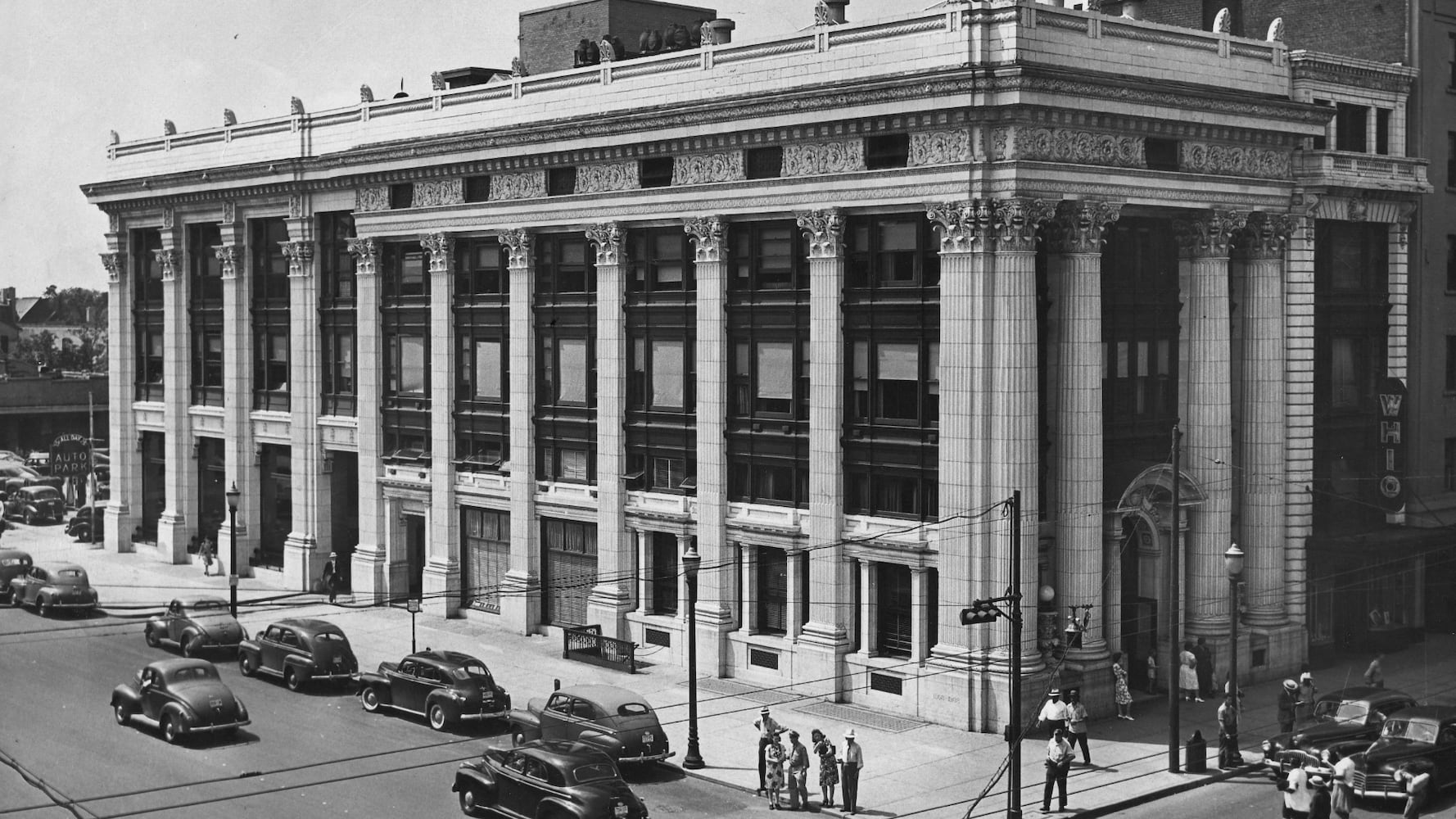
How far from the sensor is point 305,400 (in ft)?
210

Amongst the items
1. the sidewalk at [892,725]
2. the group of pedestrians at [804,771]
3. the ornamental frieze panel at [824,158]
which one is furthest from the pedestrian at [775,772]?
the ornamental frieze panel at [824,158]

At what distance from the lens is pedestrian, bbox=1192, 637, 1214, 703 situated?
46.2 m

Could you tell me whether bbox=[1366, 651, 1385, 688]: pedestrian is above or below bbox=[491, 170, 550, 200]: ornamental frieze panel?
below

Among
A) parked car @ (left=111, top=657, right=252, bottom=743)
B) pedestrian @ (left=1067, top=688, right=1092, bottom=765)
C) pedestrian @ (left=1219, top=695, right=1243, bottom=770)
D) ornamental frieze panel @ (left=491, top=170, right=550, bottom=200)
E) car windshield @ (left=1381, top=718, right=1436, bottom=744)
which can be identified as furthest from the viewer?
ornamental frieze panel @ (left=491, top=170, right=550, bottom=200)

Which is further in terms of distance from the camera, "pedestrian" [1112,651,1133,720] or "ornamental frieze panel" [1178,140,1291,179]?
"ornamental frieze panel" [1178,140,1291,179]

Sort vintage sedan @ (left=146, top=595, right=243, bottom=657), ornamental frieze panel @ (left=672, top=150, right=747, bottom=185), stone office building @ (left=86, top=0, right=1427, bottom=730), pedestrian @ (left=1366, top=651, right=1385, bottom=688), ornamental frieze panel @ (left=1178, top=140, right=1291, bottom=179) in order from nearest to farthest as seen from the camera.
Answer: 1. stone office building @ (left=86, top=0, right=1427, bottom=730)
2. pedestrian @ (left=1366, top=651, right=1385, bottom=688)
3. ornamental frieze panel @ (left=1178, top=140, right=1291, bottom=179)
4. ornamental frieze panel @ (left=672, top=150, right=747, bottom=185)
5. vintage sedan @ (left=146, top=595, right=243, bottom=657)

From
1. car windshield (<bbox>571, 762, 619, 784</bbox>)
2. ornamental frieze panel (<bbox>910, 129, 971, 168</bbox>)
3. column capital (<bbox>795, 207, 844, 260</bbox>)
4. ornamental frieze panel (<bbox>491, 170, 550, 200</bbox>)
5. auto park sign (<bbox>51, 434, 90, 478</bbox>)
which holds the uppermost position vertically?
ornamental frieze panel (<bbox>491, 170, 550, 200</bbox>)

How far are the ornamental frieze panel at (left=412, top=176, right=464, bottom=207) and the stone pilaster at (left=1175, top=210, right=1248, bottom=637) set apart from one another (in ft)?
82.2

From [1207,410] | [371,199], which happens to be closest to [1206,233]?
[1207,410]

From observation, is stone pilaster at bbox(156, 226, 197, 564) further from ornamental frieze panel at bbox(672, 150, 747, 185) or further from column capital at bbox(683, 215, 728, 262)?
column capital at bbox(683, 215, 728, 262)

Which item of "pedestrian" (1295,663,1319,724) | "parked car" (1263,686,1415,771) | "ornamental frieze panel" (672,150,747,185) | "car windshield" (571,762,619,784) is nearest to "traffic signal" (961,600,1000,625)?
"car windshield" (571,762,619,784)

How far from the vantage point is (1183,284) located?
157ft

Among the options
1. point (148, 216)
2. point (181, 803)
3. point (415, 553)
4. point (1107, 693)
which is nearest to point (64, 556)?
point (148, 216)

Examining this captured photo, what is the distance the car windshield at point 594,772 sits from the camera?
32562mm
